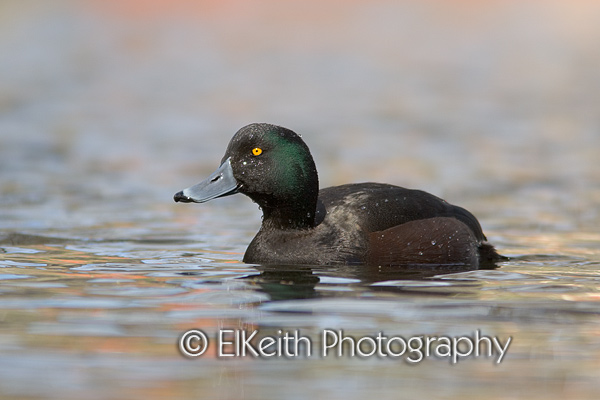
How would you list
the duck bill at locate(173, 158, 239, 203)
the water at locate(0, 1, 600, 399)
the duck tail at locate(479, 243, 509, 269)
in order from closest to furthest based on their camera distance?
1. the water at locate(0, 1, 600, 399)
2. the duck bill at locate(173, 158, 239, 203)
3. the duck tail at locate(479, 243, 509, 269)

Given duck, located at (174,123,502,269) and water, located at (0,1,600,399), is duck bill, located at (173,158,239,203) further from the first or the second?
water, located at (0,1,600,399)

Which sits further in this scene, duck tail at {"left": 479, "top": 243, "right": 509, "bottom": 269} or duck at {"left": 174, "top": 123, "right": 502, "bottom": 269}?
duck tail at {"left": 479, "top": 243, "right": 509, "bottom": 269}

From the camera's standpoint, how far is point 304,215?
28.4 ft

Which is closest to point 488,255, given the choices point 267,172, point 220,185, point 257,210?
point 267,172

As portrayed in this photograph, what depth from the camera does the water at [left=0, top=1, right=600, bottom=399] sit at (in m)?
5.66

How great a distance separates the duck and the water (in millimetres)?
263

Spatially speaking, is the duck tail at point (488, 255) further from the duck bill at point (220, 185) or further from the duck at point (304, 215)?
the duck bill at point (220, 185)

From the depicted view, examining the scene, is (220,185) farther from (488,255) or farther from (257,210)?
(257,210)

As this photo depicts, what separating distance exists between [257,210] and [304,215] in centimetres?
395

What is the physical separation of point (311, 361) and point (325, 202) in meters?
3.35

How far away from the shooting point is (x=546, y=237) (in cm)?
1081

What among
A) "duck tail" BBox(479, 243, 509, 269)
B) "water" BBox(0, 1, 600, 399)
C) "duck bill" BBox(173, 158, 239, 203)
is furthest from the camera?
"duck tail" BBox(479, 243, 509, 269)

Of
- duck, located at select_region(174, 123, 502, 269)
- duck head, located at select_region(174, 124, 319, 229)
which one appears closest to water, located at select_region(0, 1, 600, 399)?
duck, located at select_region(174, 123, 502, 269)

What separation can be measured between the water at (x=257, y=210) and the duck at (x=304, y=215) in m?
0.26
